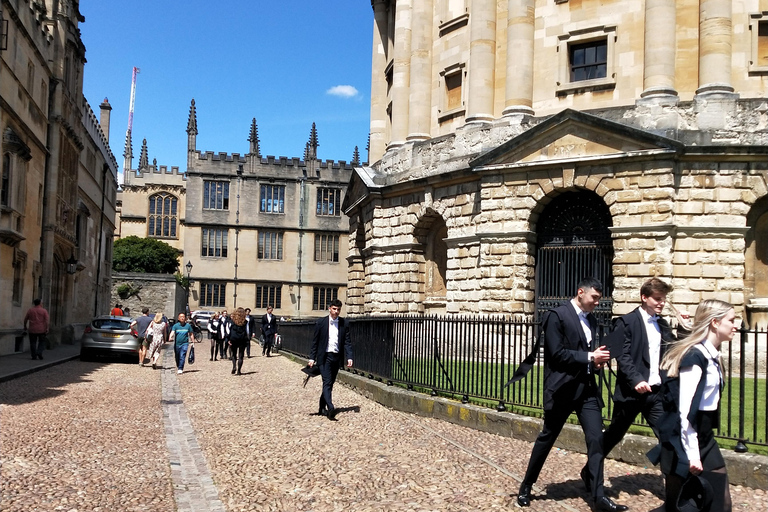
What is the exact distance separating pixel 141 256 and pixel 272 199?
11.7 metres

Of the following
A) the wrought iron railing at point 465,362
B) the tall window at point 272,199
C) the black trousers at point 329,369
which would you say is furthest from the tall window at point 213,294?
the black trousers at point 329,369

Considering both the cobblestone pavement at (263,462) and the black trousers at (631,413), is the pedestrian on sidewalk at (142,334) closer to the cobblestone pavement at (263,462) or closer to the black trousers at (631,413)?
the cobblestone pavement at (263,462)

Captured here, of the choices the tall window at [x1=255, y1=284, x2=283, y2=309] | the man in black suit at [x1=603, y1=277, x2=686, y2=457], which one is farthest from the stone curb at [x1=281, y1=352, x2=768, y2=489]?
the tall window at [x1=255, y1=284, x2=283, y2=309]

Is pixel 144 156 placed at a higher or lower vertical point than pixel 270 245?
higher

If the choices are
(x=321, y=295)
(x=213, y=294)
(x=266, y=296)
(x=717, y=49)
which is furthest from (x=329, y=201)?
(x=717, y=49)

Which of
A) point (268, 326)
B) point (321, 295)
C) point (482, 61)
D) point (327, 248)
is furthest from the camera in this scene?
point (327, 248)

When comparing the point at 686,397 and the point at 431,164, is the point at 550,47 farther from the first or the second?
the point at 686,397

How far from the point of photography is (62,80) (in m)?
28.5

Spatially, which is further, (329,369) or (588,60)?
(588,60)

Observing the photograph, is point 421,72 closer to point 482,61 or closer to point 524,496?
point 482,61

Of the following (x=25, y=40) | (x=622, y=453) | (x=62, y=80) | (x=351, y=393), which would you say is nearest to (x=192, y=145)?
(x=62, y=80)

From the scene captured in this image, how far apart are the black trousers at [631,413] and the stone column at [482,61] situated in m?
16.9

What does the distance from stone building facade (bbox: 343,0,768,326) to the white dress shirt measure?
12921 mm

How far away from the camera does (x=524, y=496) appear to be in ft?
21.5
